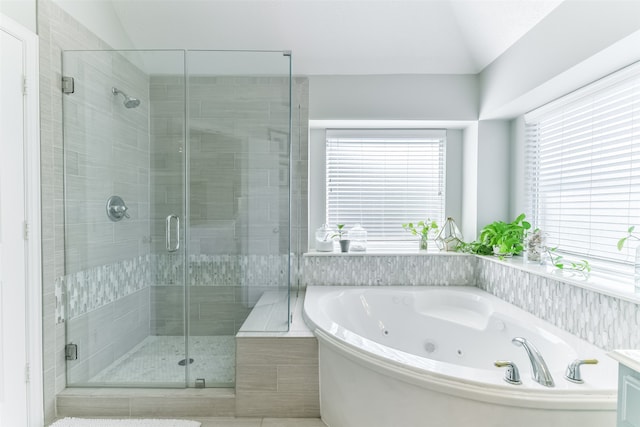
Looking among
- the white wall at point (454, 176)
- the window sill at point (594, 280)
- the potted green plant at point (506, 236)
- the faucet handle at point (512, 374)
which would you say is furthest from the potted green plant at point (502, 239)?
the faucet handle at point (512, 374)

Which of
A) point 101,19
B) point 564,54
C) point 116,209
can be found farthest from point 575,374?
point 101,19

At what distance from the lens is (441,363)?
1434mm

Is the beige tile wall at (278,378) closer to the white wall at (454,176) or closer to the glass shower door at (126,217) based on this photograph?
the glass shower door at (126,217)

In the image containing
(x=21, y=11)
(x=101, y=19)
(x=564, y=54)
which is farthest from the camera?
(x=101, y=19)

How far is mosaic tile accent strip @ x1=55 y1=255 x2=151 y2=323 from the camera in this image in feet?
6.69

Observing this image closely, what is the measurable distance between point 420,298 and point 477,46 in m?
1.88

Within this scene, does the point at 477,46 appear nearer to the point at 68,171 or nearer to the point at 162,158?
the point at 162,158

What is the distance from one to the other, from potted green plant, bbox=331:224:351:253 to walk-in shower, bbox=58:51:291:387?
0.87 m

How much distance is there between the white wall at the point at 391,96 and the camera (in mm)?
2777

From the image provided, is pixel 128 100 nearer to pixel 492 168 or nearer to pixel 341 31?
pixel 341 31

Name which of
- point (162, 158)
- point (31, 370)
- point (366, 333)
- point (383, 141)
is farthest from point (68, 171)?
point (383, 141)

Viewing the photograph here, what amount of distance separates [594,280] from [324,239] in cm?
178

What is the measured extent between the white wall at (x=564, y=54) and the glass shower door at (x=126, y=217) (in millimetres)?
2091

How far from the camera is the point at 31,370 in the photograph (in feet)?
5.89
